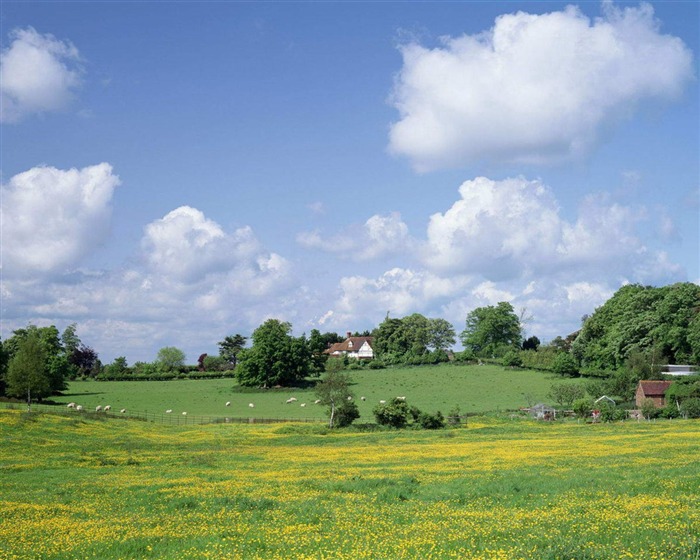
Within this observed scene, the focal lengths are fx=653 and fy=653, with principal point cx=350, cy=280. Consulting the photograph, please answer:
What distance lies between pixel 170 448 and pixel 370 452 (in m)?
16.3

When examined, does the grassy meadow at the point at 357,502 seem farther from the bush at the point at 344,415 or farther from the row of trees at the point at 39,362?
the row of trees at the point at 39,362

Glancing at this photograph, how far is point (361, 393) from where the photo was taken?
120 m

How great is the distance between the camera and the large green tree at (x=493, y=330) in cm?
18325

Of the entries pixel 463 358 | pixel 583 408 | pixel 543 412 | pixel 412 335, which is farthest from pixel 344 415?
pixel 412 335

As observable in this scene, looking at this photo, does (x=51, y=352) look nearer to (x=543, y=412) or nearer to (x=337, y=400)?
(x=337, y=400)

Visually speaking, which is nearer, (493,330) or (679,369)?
(679,369)

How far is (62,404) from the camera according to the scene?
10331 cm

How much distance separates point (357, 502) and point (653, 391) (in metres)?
78.6

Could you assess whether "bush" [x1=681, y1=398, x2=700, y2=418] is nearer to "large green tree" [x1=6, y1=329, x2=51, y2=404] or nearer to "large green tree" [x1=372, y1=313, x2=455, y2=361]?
"large green tree" [x1=6, y1=329, x2=51, y2=404]

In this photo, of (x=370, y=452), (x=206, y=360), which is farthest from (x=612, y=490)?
(x=206, y=360)

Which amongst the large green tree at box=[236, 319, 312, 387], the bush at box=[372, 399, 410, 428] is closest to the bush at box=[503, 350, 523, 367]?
the large green tree at box=[236, 319, 312, 387]

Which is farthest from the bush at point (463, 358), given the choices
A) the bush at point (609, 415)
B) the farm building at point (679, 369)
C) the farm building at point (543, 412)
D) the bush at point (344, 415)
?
the bush at point (344, 415)

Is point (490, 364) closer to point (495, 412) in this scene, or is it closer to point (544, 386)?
point (544, 386)

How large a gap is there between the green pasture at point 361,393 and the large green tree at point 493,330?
115 ft
